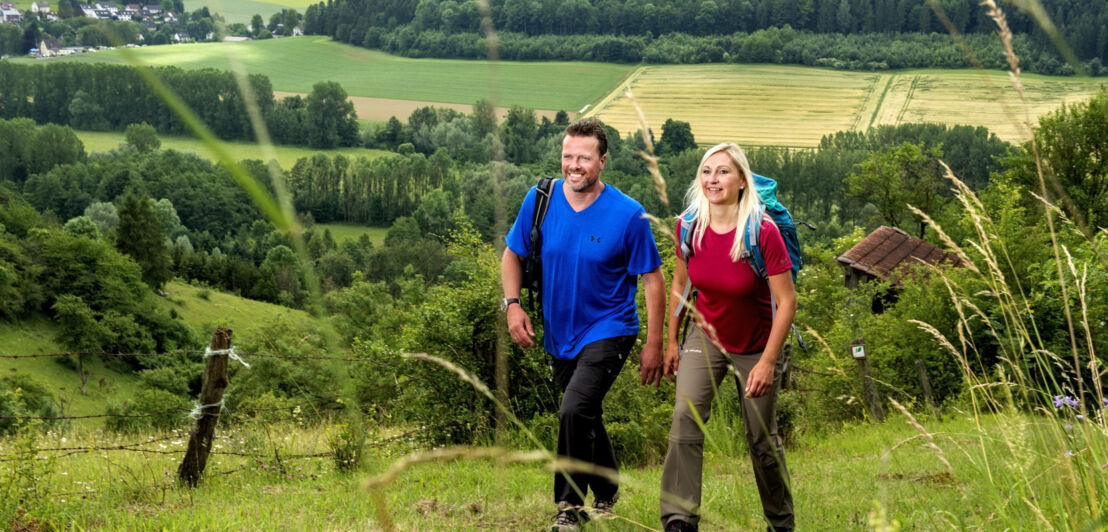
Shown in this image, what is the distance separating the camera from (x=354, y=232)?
361 ft

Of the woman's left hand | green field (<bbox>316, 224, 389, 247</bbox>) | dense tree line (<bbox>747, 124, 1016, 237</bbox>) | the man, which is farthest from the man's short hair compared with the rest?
green field (<bbox>316, 224, 389, 247</bbox>)

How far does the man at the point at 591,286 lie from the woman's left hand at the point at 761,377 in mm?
656

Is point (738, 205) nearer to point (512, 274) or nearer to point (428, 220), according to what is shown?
point (512, 274)

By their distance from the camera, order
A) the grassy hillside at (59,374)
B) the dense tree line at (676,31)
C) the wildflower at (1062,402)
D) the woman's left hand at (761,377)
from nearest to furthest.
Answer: the wildflower at (1062,402) → the woman's left hand at (761,377) → the grassy hillside at (59,374) → the dense tree line at (676,31)

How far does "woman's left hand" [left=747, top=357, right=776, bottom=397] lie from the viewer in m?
→ 3.88

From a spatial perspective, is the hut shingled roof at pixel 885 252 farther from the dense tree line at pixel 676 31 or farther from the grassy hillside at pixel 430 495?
the dense tree line at pixel 676 31

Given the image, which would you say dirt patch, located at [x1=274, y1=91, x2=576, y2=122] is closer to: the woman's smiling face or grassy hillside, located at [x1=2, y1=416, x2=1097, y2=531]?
grassy hillside, located at [x1=2, y1=416, x2=1097, y2=531]

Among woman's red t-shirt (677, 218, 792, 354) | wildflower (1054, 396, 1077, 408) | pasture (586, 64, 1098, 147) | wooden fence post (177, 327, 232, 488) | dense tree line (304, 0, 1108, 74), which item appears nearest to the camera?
wildflower (1054, 396, 1077, 408)

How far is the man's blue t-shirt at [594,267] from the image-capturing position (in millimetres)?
4465

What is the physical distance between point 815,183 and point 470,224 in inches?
3717

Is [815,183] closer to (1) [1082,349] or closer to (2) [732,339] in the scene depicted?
(1) [1082,349]

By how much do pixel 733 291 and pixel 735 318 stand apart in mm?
133

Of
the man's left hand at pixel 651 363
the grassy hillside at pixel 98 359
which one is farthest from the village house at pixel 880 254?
the man's left hand at pixel 651 363

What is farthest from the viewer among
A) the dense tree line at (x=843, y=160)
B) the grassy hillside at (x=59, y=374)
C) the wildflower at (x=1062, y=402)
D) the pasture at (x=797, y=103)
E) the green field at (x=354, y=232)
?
the pasture at (x=797, y=103)
